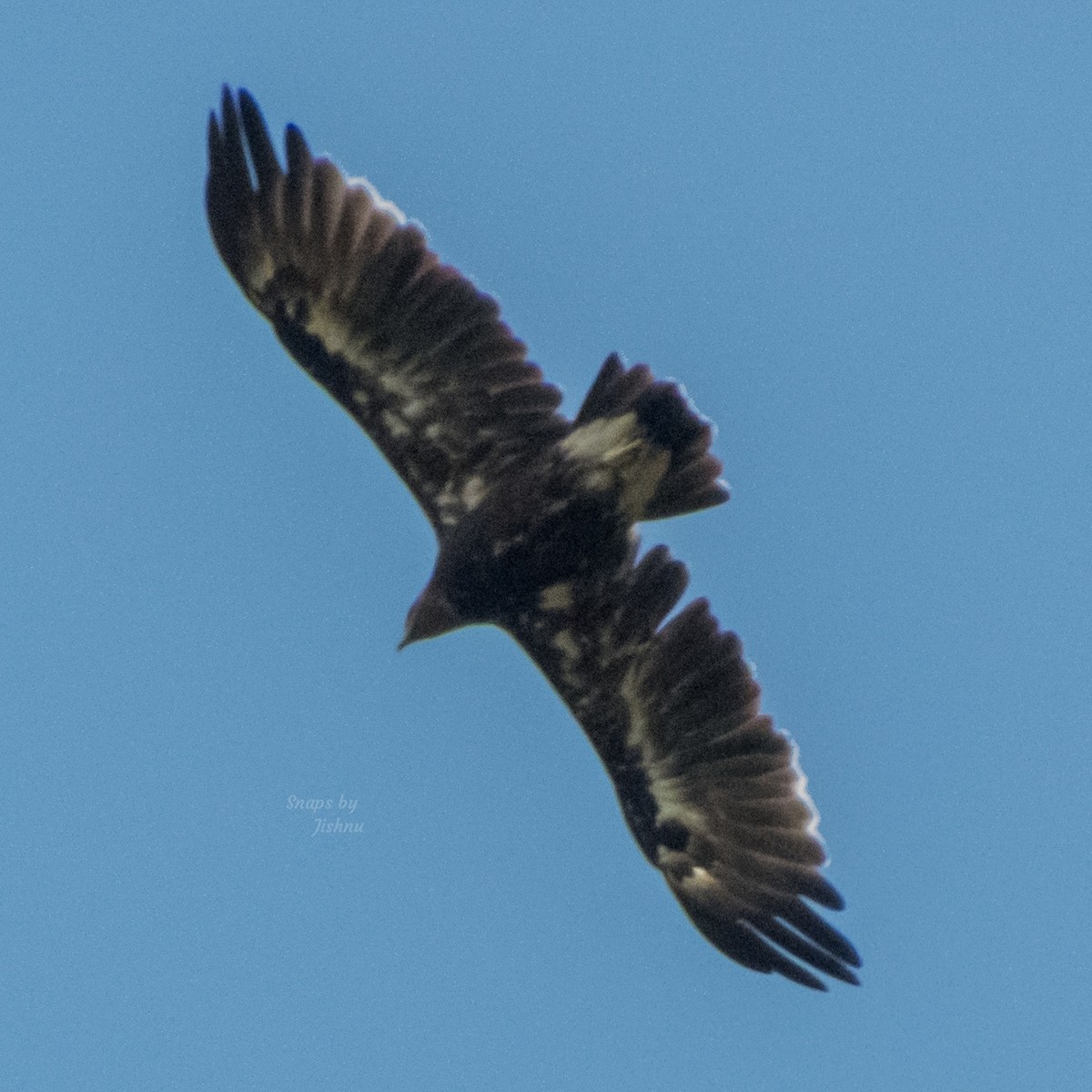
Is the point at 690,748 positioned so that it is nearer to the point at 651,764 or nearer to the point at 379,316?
the point at 651,764

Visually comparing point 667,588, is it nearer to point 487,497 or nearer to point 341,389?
point 487,497

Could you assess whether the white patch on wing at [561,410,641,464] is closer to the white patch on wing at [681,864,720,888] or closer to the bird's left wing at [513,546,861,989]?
the bird's left wing at [513,546,861,989]

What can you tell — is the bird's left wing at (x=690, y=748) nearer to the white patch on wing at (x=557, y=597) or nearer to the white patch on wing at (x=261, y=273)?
the white patch on wing at (x=557, y=597)

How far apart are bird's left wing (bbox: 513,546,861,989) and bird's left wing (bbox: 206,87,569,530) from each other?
38.1 inches

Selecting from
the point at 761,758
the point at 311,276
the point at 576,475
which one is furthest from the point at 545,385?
the point at 761,758

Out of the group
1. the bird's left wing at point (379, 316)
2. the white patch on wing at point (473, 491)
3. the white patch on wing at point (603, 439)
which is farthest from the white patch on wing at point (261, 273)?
the white patch on wing at point (603, 439)

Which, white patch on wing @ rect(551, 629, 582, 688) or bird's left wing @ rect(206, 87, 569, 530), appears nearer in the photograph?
bird's left wing @ rect(206, 87, 569, 530)

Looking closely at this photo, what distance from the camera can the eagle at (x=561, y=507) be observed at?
11.8 metres

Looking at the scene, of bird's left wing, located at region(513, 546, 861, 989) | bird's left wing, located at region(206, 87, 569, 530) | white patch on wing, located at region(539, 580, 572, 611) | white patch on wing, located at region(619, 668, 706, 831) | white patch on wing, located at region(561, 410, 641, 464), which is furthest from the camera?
white patch on wing, located at region(619, 668, 706, 831)

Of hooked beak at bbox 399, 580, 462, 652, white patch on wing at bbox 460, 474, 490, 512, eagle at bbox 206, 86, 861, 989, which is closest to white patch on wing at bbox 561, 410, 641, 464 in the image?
eagle at bbox 206, 86, 861, 989

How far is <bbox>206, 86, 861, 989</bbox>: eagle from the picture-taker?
11844 millimetres

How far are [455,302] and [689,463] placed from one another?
5.08 ft

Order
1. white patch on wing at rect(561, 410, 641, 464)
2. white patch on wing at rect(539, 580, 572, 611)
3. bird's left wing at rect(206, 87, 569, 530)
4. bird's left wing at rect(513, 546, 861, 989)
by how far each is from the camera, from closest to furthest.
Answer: white patch on wing at rect(561, 410, 641, 464), bird's left wing at rect(206, 87, 569, 530), bird's left wing at rect(513, 546, 861, 989), white patch on wing at rect(539, 580, 572, 611)

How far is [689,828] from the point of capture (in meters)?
12.5
